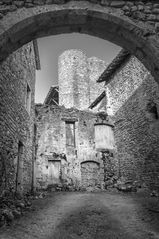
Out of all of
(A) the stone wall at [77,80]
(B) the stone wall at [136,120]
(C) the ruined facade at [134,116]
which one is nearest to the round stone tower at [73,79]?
(A) the stone wall at [77,80]

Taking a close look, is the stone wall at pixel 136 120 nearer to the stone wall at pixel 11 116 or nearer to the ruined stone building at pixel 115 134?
the ruined stone building at pixel 115 134

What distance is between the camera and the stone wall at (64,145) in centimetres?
1227

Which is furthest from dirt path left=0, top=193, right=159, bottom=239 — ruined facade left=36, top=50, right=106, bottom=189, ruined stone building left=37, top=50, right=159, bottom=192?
ruined facade left=36, top=50, right=106, bottom=189

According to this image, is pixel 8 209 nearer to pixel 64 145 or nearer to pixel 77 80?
pixel 64 145

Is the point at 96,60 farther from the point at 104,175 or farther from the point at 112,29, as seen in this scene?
the point at 112,29

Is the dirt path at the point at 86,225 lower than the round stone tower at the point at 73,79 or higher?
lower

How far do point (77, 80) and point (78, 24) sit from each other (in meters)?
18.5

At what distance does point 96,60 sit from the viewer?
2462 centimetres

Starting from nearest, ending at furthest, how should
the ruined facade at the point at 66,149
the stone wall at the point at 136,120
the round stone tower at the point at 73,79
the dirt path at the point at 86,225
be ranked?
the dirt path at the point at 86,225, the stone wall at the point at 136,120, the ruined facade at the point at 66,149, the round stone tower at the point at 73,79

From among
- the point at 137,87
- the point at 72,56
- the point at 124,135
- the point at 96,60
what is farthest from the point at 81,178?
the point at 96,60

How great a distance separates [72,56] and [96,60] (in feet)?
10.7

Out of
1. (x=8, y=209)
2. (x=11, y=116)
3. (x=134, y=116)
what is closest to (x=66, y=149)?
(x=134, y=116)

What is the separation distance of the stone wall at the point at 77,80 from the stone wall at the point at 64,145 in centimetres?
746

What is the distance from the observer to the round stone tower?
21.3m
